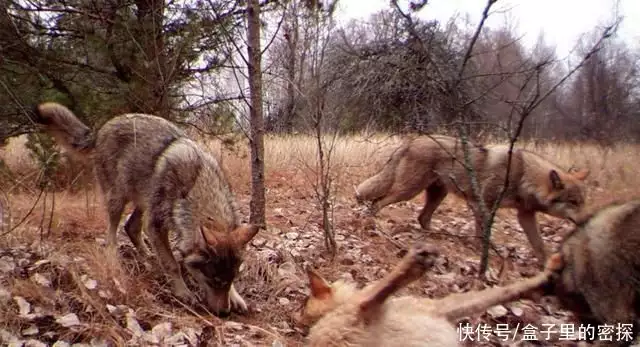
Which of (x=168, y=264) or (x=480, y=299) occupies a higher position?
(x=480, y=299)

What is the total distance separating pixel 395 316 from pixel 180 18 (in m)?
5.94

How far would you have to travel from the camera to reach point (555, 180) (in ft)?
18.4

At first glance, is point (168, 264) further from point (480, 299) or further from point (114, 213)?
point (480, 299)

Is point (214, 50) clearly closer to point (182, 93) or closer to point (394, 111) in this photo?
point (182, 93)

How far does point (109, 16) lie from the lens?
6.38 m

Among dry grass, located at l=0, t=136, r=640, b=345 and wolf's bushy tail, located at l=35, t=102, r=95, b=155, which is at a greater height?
wolf's bushy tail, located at l=35, t=102, r=95, b=155

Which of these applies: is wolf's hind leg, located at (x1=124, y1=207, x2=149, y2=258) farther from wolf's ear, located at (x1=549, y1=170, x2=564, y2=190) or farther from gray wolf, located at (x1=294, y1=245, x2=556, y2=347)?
wolf's ear, located at (x1=549, y1=170, x2=564, y2=190)

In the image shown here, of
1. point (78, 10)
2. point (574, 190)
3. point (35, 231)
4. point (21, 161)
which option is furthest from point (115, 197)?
point (574, 190)

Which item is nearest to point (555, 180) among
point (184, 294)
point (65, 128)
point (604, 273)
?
point (604, 273)

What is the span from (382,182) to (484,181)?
147cm

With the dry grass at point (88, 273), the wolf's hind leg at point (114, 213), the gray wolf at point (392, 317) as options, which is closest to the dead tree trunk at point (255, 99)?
the dry grass at point (88, 273)

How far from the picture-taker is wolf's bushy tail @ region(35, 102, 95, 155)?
471 centimetres

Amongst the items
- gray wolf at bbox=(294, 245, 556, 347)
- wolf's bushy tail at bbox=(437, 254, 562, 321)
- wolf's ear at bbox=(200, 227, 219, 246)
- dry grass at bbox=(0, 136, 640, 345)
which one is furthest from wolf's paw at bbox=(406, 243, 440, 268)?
wolf's ear at bbox=(200, 227, 219, 246)

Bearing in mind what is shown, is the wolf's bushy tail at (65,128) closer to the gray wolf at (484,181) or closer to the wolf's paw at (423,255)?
the gray wolf at (484,181)
